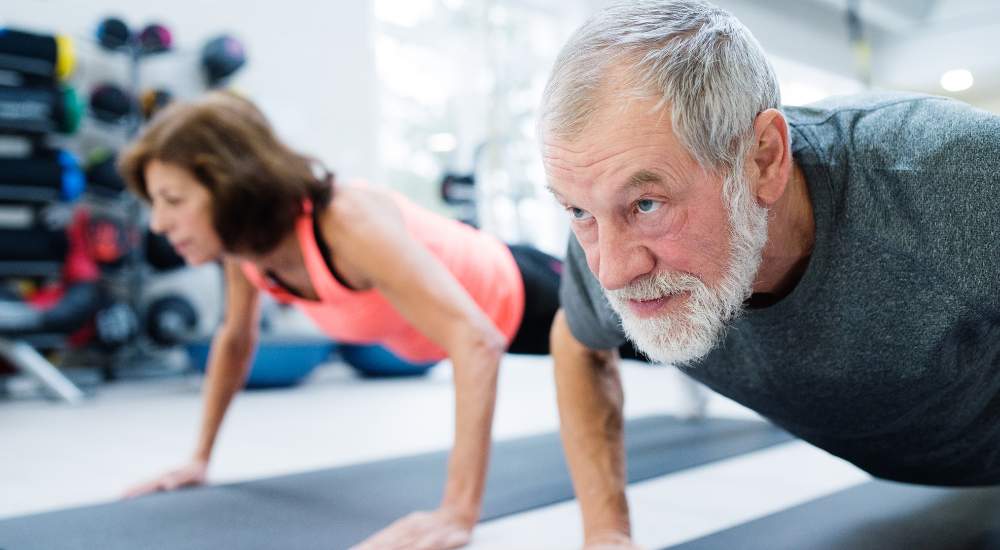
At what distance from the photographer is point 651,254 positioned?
2.82ft

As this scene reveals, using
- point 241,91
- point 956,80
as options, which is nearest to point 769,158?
point 241,91

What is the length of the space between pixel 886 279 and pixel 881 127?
0.19m

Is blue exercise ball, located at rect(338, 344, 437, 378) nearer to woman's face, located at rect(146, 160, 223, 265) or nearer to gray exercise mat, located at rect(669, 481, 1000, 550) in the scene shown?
woman's face, located at rect(146, 160, 223, 265)

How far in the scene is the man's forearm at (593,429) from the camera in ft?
3.82

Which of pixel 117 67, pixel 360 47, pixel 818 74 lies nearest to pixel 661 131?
pixel 117 67

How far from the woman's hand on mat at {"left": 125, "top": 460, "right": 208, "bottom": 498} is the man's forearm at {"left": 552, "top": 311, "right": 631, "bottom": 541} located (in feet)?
3.24

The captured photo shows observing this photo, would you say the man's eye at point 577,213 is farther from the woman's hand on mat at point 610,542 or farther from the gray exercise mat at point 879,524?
the gray exercise mat at point 879,524

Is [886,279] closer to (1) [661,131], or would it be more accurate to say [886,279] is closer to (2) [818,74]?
(1) [661,131]

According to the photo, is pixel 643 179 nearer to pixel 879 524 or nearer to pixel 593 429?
pixel 593 429

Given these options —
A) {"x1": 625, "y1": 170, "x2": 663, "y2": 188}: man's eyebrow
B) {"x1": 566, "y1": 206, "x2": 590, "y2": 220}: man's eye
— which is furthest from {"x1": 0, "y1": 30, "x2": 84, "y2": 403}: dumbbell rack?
{"x1": 625, "y1": 170, "x2": 663, "y2": 188}: man's eyebrow

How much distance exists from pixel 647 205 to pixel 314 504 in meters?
1.08

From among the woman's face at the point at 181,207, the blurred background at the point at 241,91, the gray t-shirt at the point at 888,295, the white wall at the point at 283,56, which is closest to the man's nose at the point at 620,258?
the gray t-shirt at the point at 888,295

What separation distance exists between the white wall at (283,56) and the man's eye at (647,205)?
147 inches

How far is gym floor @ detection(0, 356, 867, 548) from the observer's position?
1.57 meters
